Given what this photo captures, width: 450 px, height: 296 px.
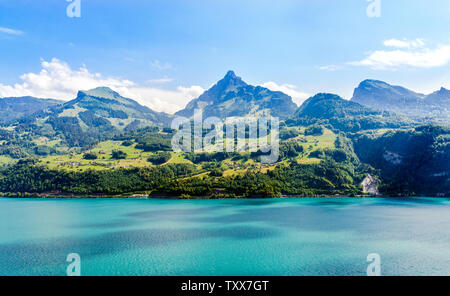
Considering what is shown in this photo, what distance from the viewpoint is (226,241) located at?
132 ft

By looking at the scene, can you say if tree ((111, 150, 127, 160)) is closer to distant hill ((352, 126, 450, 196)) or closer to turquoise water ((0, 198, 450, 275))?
turquoise water ((0, 198, 450, 275))

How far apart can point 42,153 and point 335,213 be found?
197 m

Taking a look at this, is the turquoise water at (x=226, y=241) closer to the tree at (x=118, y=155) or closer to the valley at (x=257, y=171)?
the valley at (x=257, y=171)

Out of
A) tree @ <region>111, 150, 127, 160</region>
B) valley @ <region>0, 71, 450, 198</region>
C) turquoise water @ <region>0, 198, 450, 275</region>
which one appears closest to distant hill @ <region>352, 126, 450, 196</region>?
valley @ <region>0, 71, 450, 198</region>

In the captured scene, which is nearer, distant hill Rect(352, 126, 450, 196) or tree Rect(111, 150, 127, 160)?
distant hill Rect(352, 126, 450, 196)

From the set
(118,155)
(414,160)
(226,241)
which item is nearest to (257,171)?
(414,160)

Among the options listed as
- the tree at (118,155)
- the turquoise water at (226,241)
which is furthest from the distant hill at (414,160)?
the tree at (118,155)

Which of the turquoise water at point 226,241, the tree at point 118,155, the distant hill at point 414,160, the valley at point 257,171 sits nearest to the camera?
the turquoise water at point 226,241

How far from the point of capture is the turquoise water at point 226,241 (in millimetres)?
30453

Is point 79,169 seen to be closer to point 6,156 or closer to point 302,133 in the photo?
point 6,156

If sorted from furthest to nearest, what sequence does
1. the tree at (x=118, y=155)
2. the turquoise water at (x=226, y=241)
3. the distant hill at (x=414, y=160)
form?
the tree at (x=118, y=155) → the distant hill at (x=414, y=160) → the turquoise water at (x=226, y=241)

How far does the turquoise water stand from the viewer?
30.5 metres

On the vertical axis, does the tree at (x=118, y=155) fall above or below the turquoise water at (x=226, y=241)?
above

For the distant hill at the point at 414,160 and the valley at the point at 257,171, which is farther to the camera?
the distant hill at the point at 414,160
